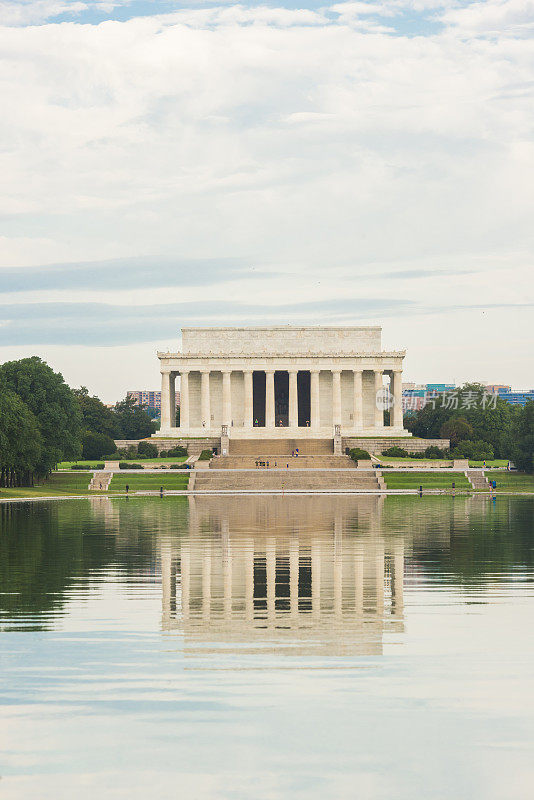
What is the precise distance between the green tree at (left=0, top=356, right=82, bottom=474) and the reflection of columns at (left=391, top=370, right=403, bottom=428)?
4101cm

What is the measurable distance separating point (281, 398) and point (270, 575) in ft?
325

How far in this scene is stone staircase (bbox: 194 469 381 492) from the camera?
7181 centimetres

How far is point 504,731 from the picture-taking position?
11031mm

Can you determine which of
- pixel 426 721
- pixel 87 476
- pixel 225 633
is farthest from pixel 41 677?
pixel 87 476

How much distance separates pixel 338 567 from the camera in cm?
2562

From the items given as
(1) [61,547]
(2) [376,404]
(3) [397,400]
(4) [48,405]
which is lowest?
(1) [61,547]

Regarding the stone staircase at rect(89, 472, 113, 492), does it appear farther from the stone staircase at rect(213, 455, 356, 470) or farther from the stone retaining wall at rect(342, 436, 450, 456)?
the stone retaining wall at rect(342, 436, 450, 456)

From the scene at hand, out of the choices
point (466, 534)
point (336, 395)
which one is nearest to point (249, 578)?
point (466, 534)

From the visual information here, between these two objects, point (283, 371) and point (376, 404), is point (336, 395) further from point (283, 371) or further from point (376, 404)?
point (283, 371)

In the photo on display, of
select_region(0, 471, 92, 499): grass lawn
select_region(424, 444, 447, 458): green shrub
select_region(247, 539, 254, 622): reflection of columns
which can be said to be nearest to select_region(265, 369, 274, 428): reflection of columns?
select_region(424, 444, 447, 458): green shrub

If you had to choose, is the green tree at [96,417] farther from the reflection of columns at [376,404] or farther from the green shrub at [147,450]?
the reflection of columns at [376,404]

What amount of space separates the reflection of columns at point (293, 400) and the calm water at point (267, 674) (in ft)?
270

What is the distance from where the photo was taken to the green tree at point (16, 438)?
66625 millimetres

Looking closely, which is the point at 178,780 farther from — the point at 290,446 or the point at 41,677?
the point at 290,446
